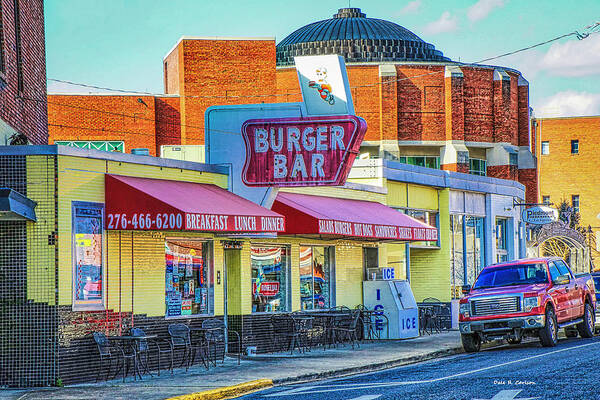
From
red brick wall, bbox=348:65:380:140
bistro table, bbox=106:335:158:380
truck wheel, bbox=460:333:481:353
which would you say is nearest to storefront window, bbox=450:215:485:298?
truck wheel, bbox=460:333:481:353

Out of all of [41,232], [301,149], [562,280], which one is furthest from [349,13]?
[41,232]

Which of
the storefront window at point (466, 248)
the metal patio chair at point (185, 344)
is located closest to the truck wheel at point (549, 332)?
the metal patio chair at point (185, 344)

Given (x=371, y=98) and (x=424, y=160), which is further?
(x=424, y=160)

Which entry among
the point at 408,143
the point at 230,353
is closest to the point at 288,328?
the point at 230,353

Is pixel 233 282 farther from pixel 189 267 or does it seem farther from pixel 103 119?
pixel 103 119

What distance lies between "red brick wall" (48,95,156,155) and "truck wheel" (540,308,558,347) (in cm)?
2967

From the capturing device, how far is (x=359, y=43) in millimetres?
57656

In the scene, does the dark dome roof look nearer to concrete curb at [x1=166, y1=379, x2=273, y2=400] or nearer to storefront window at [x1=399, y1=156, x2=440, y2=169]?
storefront window at [x1=399, y1=156, x2=440, y2=169]

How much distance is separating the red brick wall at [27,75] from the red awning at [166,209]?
9.95 ft

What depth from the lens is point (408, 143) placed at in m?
53.2

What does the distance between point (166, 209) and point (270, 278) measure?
611 cm

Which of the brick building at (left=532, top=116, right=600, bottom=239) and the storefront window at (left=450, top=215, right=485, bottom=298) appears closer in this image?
the storefront window at (left=450, top=215, right=485, bottom=298)

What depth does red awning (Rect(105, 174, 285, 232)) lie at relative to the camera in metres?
16.6

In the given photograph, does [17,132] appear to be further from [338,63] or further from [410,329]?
[410,329]
